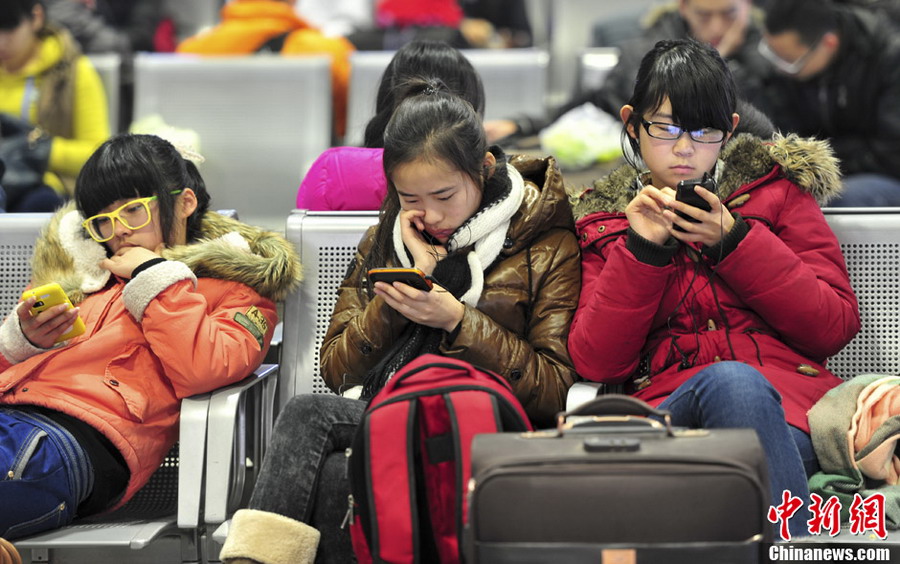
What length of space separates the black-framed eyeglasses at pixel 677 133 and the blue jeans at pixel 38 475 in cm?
163

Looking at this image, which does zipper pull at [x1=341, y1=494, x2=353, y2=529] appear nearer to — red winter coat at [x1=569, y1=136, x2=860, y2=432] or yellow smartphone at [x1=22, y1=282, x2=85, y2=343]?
red winter coat at [x1=569, y1=136, x2=860, y2=432]

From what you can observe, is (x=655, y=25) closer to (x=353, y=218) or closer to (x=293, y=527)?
(x=353, y=218)

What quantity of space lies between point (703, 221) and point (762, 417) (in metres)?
0.49

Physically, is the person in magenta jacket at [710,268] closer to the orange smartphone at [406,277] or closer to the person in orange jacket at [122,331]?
the orange smartphone at [406,277]

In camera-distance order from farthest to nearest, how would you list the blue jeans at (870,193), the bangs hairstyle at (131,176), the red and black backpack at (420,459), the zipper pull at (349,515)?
1. the blue jeans at (870,193)
2. the bangs hairstyle at (131,176)
3. the zipper pull at (349,515)
4. the red and black backpack at (420,459)

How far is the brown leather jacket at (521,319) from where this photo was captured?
2.82 m

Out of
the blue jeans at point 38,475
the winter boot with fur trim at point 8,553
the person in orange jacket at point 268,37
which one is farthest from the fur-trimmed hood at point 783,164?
the person in orange jacket at point 268,37

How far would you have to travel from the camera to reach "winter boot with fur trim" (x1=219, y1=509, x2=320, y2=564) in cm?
246

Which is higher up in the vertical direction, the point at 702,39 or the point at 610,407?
the point at 702,39

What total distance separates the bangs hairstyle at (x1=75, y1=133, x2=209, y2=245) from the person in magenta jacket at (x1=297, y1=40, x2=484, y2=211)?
1.52 ft

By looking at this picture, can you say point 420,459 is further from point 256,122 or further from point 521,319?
point 256,122

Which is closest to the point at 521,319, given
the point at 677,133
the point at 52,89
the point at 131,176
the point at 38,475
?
the point at 677,133

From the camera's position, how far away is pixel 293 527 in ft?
8.31

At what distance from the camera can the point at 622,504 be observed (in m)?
2.10
